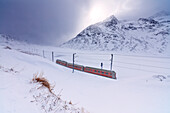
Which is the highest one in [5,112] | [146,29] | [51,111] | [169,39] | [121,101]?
[146,29]

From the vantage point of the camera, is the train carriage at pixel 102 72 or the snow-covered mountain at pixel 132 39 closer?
the train carriage at pixel 102 72

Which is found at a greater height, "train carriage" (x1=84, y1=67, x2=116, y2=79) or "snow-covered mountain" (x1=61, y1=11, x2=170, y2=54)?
"snow-covered mountain" (x1=61, y1=11, x2=170, y2=54)

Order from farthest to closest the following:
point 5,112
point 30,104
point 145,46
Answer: point 145,46 → point 30,104 → point 5,112

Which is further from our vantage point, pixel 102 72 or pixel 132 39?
pixel 132 39

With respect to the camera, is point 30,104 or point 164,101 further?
point 164,101

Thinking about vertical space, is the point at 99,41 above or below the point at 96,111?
above

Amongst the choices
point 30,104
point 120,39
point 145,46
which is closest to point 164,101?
point 30,104

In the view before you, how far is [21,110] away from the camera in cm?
144

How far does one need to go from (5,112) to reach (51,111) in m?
0.81

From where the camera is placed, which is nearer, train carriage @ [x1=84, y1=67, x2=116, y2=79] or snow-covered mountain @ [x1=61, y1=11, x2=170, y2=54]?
train carriage @ [x1=84, y1=67, x2=116, y2=79]

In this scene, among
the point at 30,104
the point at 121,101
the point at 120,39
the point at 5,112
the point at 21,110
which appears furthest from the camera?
the point at 120,39

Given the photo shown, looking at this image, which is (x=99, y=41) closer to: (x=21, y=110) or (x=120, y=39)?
(x=120, y=39)

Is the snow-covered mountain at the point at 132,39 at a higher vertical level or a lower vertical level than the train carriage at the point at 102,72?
higher

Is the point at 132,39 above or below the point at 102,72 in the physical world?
above
